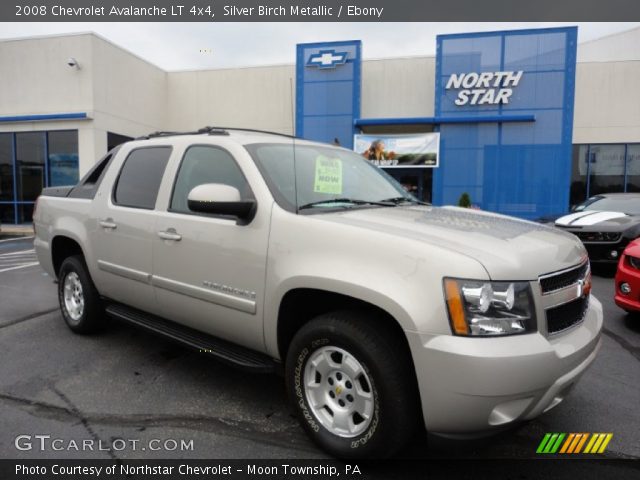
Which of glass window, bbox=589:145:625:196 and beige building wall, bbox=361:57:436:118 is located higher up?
beige building wall, bbox=361:57:436:118

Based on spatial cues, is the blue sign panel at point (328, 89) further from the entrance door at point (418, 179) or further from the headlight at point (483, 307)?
the headlight at point (483, 307)

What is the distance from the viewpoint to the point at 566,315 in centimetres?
253

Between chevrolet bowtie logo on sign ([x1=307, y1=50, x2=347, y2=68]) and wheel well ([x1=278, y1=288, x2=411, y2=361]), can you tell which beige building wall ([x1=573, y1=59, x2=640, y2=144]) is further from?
wheel well ([x1=278, y1=288, x2=411, y2=361])

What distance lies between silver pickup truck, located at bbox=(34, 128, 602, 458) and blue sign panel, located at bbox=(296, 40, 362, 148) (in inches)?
565

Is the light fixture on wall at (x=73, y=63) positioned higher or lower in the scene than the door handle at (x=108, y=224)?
higher

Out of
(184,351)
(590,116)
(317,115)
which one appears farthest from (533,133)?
(184,351)

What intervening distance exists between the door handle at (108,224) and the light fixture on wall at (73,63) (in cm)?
1496

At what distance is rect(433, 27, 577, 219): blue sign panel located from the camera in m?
16.4

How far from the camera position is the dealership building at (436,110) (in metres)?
16.5

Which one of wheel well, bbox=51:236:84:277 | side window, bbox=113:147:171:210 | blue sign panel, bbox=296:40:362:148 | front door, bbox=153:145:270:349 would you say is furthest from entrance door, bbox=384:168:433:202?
front door, bbox=153:145:270:349

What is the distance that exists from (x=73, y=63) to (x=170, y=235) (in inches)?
630

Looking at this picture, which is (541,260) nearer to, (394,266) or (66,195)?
(394,266)

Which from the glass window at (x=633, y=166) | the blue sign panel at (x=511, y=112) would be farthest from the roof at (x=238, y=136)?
the glass window at (x=633, y=166)

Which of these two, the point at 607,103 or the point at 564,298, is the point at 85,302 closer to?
the point at 564,298
